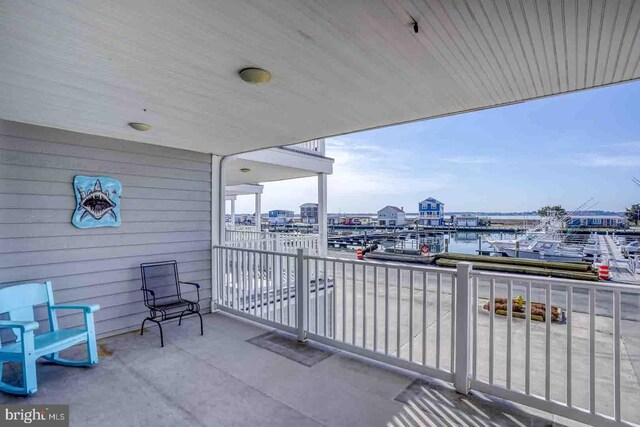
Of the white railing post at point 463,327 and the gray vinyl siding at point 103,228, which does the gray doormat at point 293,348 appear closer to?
the white railing post at point 463,327

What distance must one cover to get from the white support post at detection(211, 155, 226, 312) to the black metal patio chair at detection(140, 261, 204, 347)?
399 mm

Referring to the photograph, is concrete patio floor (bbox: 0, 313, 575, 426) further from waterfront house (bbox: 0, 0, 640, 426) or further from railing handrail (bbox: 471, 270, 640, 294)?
railing handrail (bbox: 471, 270, 640, 294)

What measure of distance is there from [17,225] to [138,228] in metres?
1.18

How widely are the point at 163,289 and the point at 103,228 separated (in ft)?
3.48

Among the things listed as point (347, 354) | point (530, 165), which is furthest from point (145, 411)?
point (530, 165)

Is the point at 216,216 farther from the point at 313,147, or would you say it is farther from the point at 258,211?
the point at 258,211

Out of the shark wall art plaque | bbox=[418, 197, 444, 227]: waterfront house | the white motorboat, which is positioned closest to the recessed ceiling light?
the shark wall art plaque

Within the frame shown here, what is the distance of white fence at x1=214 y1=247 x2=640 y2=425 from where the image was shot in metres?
2.27

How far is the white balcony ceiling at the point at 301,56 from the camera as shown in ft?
5.18

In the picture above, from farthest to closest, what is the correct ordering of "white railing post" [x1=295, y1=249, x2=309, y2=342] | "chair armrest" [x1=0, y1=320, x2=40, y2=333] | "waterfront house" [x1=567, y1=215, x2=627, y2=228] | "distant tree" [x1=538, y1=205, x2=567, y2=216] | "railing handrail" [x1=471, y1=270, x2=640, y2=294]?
"waterfront house" [x1=567, y1=215, x2=627, y2=228]
"distant tree" [x1=538, y1=205, x2=567, y2=216]
"white railing post" [x1=295, y1=249, x2=309, y2=342]
"chair armrest" [x1=0, y1=320, x2=40, y2=333]
"railing handrail" [x1=471, y1=270, x2=640, y2=294]

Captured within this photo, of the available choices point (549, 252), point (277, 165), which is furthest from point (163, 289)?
point (549, 252)

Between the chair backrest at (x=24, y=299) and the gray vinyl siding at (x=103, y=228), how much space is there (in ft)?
1.14

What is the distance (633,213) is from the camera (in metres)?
21.9

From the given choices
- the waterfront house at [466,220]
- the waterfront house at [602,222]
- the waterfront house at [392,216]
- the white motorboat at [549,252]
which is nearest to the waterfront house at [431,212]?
the waterfront house at [466,220]
